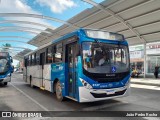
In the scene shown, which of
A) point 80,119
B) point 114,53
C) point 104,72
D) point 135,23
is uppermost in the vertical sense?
point 135,23

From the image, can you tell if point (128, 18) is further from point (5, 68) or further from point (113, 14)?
point (5, 68)

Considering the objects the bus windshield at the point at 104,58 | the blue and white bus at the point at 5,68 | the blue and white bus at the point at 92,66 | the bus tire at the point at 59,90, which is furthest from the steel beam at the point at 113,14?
the bus windshield at the point at 104,58

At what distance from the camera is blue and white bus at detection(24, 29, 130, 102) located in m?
7.67

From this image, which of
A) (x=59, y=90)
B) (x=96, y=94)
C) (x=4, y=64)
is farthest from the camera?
(x=4, y=64)

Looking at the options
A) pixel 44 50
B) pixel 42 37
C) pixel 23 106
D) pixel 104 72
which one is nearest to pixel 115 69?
pixel 104 72

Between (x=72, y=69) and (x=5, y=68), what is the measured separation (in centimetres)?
1101

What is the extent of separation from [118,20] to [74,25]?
7.13 metres

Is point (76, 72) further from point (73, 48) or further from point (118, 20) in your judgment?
point (118, 20)

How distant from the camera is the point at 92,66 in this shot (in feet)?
25.5

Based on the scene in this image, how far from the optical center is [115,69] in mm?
8172

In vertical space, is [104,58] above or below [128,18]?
below

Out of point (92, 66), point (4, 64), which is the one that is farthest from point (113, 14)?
point (92, 66)

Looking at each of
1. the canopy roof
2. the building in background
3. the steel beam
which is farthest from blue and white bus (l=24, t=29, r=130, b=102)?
the building in background

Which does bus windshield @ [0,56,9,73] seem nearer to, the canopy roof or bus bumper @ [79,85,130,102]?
the canopy roof
